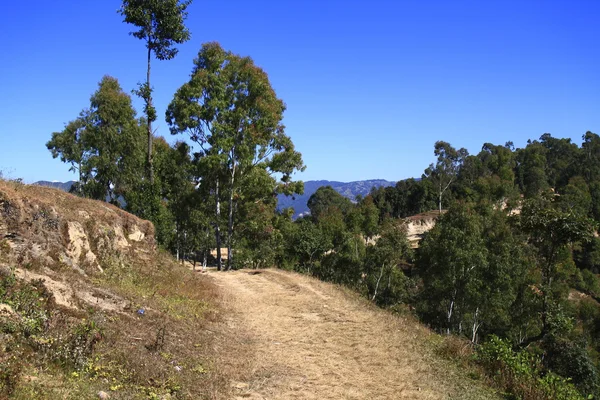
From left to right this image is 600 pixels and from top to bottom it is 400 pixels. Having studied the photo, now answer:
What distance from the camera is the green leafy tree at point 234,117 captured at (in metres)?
24.9

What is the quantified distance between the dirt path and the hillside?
0.13ft

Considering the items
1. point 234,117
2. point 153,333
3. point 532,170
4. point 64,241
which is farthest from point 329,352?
point 532,170

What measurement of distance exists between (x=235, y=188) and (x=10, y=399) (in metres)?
22.3

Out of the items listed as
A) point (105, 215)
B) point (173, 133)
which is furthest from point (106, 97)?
A: point (105, 215)

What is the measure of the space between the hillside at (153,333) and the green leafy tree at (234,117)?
1110 cm

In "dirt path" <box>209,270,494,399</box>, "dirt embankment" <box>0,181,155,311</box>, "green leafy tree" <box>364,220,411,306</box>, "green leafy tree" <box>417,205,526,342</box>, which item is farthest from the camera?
"green leafy tree" <box>364,220,411,306</box>

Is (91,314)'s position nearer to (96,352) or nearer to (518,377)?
(96,352)

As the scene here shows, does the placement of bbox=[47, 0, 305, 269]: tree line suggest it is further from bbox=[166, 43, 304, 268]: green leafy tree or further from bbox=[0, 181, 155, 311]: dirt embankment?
bbox=[0, 181, 155, 311]: dirt embankment

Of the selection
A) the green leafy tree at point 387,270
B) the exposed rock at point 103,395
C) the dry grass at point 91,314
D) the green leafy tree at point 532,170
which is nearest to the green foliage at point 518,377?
the dry grass at point 91,314

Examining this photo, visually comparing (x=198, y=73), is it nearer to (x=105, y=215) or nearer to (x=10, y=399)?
(x=105, y=215)

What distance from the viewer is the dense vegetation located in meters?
20.9

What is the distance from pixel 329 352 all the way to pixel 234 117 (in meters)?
18.3

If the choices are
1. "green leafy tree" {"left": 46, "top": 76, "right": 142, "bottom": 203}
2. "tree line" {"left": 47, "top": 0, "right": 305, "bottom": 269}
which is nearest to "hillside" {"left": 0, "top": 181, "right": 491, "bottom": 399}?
"tree line" {"left": 47, "top": 0, "right": 305, "bottom": 269}

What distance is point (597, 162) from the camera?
112 meters
